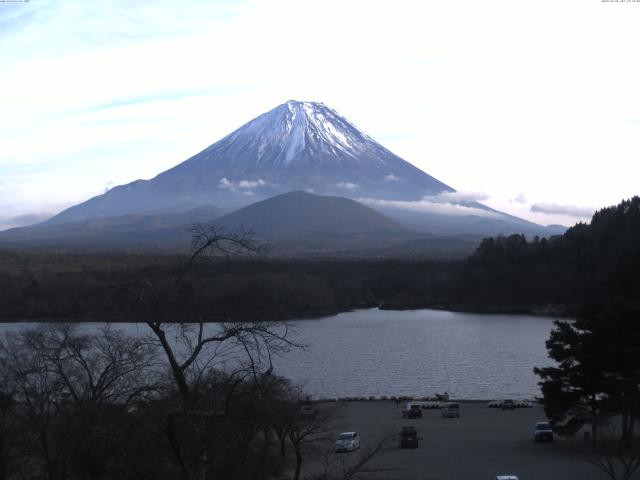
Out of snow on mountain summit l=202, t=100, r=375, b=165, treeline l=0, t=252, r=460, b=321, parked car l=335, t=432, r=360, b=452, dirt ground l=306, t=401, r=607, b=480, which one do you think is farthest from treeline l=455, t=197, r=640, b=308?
snow on mountain summit l=202, t=100, r=375, b=165

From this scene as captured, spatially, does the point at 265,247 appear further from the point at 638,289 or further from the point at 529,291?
the point at 529,291

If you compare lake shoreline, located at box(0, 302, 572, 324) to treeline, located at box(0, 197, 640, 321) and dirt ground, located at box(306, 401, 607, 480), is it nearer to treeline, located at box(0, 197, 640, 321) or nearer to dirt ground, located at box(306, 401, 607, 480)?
treeline, located at box(0, 197, 640, 321)

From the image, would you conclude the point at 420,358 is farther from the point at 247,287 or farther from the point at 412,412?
the point at 247,287

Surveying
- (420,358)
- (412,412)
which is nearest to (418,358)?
(420,358)

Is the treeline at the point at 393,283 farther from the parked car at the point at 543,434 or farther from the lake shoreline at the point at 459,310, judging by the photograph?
Answer: the parked car at the point at 543,434

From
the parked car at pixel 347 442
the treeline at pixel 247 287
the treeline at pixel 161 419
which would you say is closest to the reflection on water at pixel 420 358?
the treeline at pixel 247 287

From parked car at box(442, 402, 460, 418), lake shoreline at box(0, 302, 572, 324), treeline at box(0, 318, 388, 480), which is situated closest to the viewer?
treeline at box(0, 318, 388, 480)

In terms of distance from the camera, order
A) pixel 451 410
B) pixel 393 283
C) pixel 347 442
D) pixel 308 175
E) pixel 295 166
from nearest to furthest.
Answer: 1. pixel 347 442
2. pixel 451 410
3. pixel 393 283
4. pixel 308 175
5. pixel 295 166
